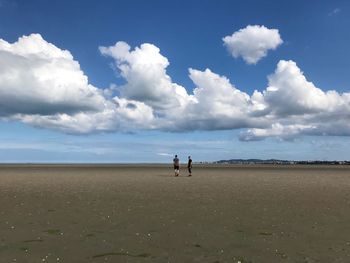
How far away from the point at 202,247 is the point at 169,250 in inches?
41.2

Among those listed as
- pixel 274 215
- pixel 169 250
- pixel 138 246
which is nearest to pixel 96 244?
pixel 138 246

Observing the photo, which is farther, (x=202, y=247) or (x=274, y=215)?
(x=274, y=215)

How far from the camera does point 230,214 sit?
18359 millimetres

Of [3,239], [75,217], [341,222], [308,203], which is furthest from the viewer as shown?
[308,203]

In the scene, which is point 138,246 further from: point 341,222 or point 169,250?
point 341,222

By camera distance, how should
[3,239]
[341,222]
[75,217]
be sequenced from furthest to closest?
[75,217]
[341,222]
[3,239]

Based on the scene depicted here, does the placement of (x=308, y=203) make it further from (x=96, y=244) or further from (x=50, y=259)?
(x=50, y=259)

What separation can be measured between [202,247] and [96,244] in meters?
3.19

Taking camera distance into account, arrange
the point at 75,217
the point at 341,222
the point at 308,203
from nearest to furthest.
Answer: the point at 341,222 < the point at 75,217 < the point at 308,203

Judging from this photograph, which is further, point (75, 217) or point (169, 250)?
point (75, 217)

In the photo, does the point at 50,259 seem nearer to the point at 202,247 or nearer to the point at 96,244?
the point at 96,244

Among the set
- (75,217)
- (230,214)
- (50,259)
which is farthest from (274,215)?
(50,259)

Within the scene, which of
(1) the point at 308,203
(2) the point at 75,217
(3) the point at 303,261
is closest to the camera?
(3) the point at 303,261

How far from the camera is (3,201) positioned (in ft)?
76.2
